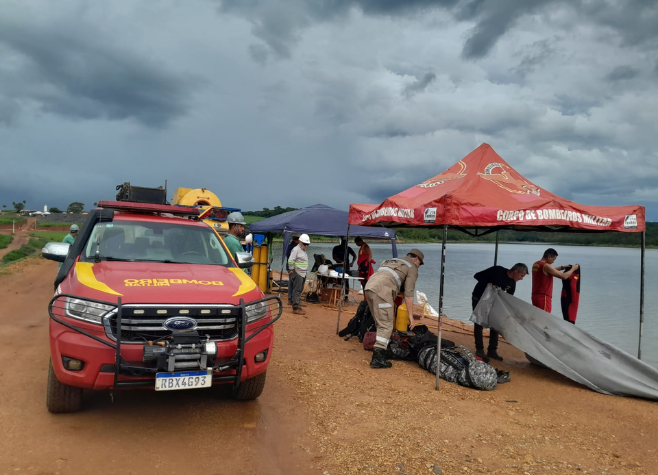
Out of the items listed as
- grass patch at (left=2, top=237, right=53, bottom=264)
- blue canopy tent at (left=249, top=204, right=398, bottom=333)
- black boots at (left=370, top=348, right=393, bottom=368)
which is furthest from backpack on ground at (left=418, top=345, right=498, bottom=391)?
grass patch at (left=2, top=237, right=53, bottom=264)

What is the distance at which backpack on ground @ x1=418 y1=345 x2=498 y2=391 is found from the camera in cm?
609

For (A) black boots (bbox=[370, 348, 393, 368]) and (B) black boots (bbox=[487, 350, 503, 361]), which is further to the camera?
(B) black boots (bbox=[487, 350, 503, 361])

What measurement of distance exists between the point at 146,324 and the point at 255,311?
3.15ft

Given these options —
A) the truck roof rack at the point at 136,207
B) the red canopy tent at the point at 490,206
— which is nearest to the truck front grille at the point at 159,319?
the truck roof rack at the point at 136,207

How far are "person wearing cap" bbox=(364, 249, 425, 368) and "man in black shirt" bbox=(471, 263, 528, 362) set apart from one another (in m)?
1.33

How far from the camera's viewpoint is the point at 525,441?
4.43m

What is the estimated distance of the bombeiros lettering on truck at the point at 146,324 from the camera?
12.1 ft

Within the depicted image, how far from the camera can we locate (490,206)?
6.20 m

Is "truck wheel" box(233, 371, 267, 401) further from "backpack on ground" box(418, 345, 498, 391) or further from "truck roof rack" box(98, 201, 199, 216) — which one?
"backpack on ground" box(418, 345, 498, 391)

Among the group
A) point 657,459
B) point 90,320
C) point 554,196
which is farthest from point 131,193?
point 657,459

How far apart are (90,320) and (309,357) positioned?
406 cm

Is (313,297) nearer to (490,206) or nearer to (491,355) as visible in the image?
(491,355)

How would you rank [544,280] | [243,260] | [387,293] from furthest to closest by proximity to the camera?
1. [544,280]
2. [387,293]
3. [243,260]

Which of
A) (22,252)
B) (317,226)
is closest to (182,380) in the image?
(317,226)
